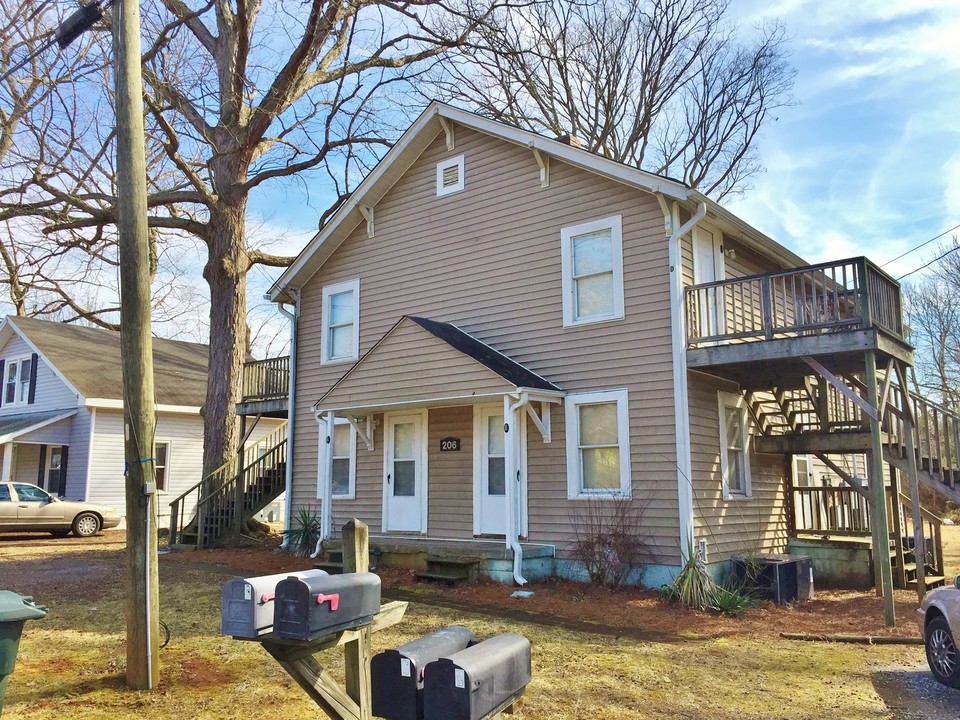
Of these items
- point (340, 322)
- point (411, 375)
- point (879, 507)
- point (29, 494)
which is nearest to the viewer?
point (879, 507)

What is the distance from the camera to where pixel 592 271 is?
1255 centimetres

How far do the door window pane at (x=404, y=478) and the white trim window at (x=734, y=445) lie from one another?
5.34 metres

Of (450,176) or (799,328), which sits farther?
(450,176)

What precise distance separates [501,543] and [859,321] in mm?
6047

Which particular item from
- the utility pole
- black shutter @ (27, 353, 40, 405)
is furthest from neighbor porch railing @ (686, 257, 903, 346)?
black shutter @ (27, 353, 40, 405)

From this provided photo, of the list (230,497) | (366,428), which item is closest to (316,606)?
(366,428)

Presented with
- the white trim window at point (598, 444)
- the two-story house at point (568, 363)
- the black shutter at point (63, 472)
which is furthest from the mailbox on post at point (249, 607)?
the black shutter at point (63, 472)

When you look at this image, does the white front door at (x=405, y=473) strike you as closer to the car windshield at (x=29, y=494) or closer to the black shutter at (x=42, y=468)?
the car windshield at (x=29, y=494)

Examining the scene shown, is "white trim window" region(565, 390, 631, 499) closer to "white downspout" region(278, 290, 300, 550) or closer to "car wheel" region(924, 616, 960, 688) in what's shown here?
"car wheel" region(924, 616, 960, 688)

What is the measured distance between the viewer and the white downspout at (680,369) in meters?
11.0

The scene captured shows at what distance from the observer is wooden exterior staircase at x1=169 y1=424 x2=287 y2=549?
1698 centimetres

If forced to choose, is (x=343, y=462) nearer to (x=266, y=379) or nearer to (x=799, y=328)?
(x=266, y=379)

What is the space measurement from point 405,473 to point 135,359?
27.0ft

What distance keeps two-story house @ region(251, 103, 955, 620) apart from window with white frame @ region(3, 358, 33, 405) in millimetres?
15820
